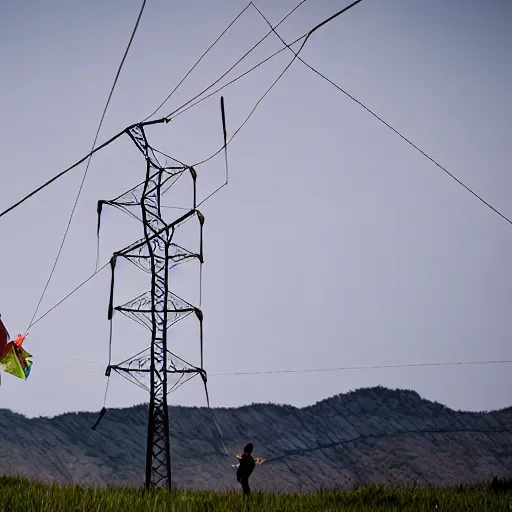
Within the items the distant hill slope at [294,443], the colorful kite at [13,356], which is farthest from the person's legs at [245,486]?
the distant hill slope at [294,443]

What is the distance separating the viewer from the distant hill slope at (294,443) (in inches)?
2160

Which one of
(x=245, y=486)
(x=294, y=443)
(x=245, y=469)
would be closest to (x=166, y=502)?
(x=245, y=486)

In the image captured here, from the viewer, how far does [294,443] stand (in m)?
67.8

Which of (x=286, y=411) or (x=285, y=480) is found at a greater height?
(x=286, y=411)

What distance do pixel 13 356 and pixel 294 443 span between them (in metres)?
57.3

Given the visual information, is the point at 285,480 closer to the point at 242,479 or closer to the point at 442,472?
the point at 442,472

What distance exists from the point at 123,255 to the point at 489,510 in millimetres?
11002

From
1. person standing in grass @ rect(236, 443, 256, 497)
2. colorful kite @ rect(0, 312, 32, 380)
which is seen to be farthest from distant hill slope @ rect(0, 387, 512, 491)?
colorful kite @ rect(0, 312, 32, 380)

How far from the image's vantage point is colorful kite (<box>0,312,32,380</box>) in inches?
526

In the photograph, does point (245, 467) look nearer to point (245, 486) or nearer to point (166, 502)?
point (245, 486)

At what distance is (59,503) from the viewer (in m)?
8.19

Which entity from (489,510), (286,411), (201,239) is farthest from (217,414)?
(489,510)

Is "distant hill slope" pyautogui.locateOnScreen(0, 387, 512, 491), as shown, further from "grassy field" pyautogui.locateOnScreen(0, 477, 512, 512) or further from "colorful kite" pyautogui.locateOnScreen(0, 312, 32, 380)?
"colorful kite" pyautogui.locateOnScreen(0, 312, 32, 380)

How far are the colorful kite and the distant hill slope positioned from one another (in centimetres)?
3713
